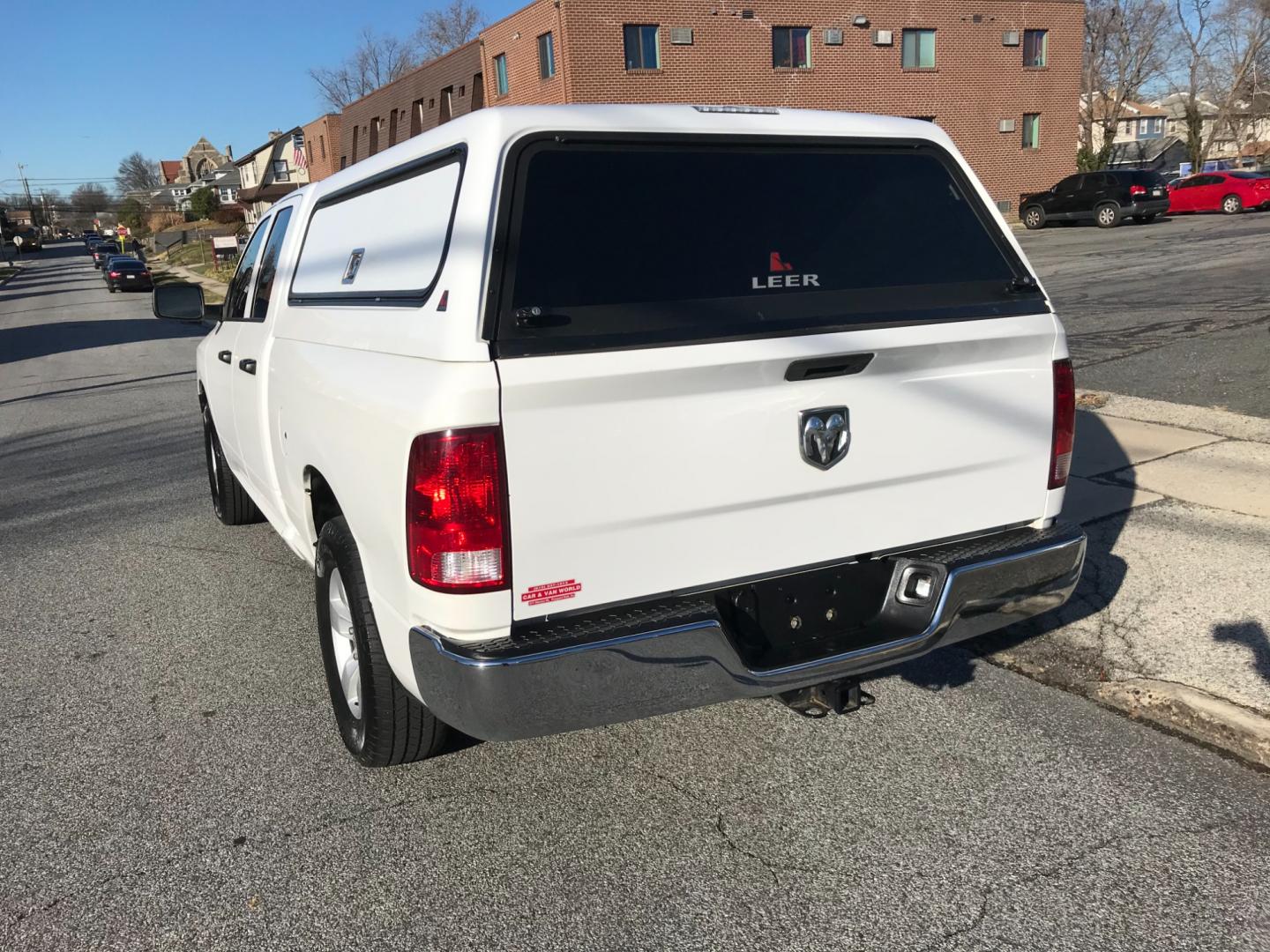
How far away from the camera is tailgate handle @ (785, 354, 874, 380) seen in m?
2.94

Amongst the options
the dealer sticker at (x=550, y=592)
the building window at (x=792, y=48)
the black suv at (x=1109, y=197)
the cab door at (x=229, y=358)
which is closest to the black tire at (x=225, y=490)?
the cab door at (x=229, y=358)

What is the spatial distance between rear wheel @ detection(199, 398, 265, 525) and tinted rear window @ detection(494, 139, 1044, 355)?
4055 mm

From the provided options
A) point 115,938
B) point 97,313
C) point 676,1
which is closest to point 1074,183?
point 676,1

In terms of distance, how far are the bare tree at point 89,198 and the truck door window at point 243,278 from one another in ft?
633

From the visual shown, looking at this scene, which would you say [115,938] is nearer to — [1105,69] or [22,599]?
[22,599]

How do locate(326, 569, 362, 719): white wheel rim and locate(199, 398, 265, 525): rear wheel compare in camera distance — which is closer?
locate(326, 569, 362, 719): white wheel rim

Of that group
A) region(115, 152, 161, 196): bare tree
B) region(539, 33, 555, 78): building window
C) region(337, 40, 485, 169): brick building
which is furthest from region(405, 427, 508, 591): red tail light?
region(115, 152, 161, 196): bare tree

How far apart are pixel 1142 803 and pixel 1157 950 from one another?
720 mm

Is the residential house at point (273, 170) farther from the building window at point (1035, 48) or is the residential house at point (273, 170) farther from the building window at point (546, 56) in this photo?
the building window at point (1035, 48)

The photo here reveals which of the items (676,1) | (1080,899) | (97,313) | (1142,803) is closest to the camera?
(1080,899)

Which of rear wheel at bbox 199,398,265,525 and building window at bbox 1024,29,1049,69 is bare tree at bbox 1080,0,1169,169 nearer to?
building window at bbox 1024,29,1049,69

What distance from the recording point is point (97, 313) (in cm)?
3128

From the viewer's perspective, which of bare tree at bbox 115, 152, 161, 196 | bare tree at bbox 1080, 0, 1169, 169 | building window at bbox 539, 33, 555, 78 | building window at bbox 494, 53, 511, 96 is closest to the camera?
building window at bbox 539, 33, 555, 78

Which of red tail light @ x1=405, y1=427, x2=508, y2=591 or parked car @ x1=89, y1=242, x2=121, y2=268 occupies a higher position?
parked car @ x1=89, y1=242, x2=121, y2=268
